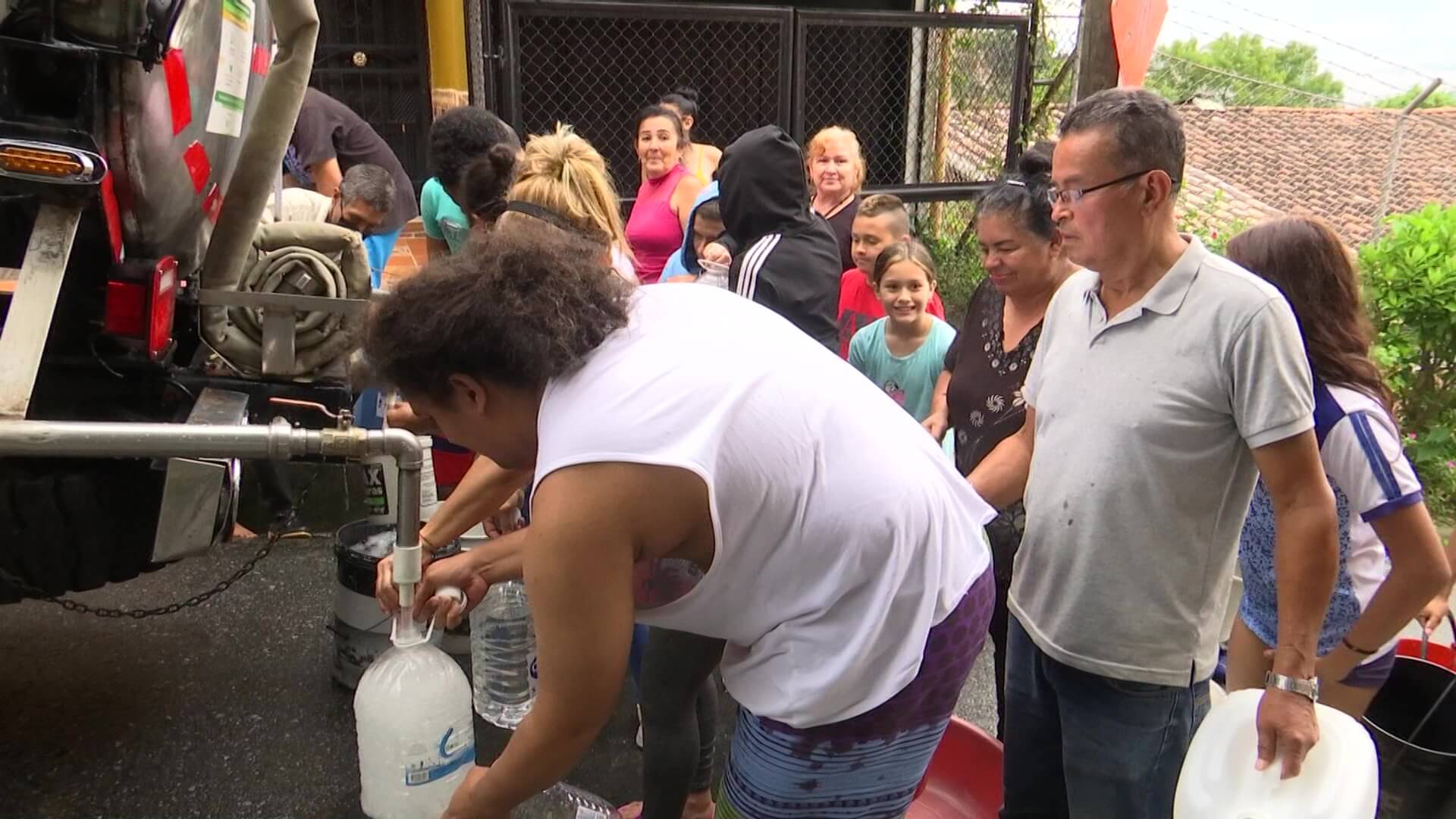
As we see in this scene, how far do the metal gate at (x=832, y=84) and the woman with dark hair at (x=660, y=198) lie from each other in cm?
178

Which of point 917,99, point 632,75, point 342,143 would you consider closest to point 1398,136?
point 917,99

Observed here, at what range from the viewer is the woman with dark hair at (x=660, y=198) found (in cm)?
442

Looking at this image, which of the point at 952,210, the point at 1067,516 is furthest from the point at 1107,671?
the point at 952,210

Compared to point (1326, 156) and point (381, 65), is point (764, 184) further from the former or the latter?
point (1326, 156)

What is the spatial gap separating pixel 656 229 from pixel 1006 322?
219 centimetres

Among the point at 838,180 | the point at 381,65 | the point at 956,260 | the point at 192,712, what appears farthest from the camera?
the point at 956,260

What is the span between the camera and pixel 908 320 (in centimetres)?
334

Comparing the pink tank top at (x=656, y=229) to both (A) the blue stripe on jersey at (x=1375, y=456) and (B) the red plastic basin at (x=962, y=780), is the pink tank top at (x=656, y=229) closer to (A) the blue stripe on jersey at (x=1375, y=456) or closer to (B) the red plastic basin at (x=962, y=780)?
(B) the red plastic basin at (x=962, y=780)

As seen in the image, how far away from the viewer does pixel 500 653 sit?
3271 millimetres

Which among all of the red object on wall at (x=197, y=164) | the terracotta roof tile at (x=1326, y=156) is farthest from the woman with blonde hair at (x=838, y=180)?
the terracotta roof tile at (x=1326, y=156)

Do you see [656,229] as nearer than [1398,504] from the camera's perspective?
No

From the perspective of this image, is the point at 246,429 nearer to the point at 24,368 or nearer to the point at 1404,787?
the point at 24,368

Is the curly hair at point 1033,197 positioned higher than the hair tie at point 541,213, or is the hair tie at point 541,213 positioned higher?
the curly hair at point 1033,197

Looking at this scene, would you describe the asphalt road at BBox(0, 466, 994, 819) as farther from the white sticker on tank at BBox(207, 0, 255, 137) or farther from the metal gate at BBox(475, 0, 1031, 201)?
the metal gate at BBox(475, 0, 1031, 201)
